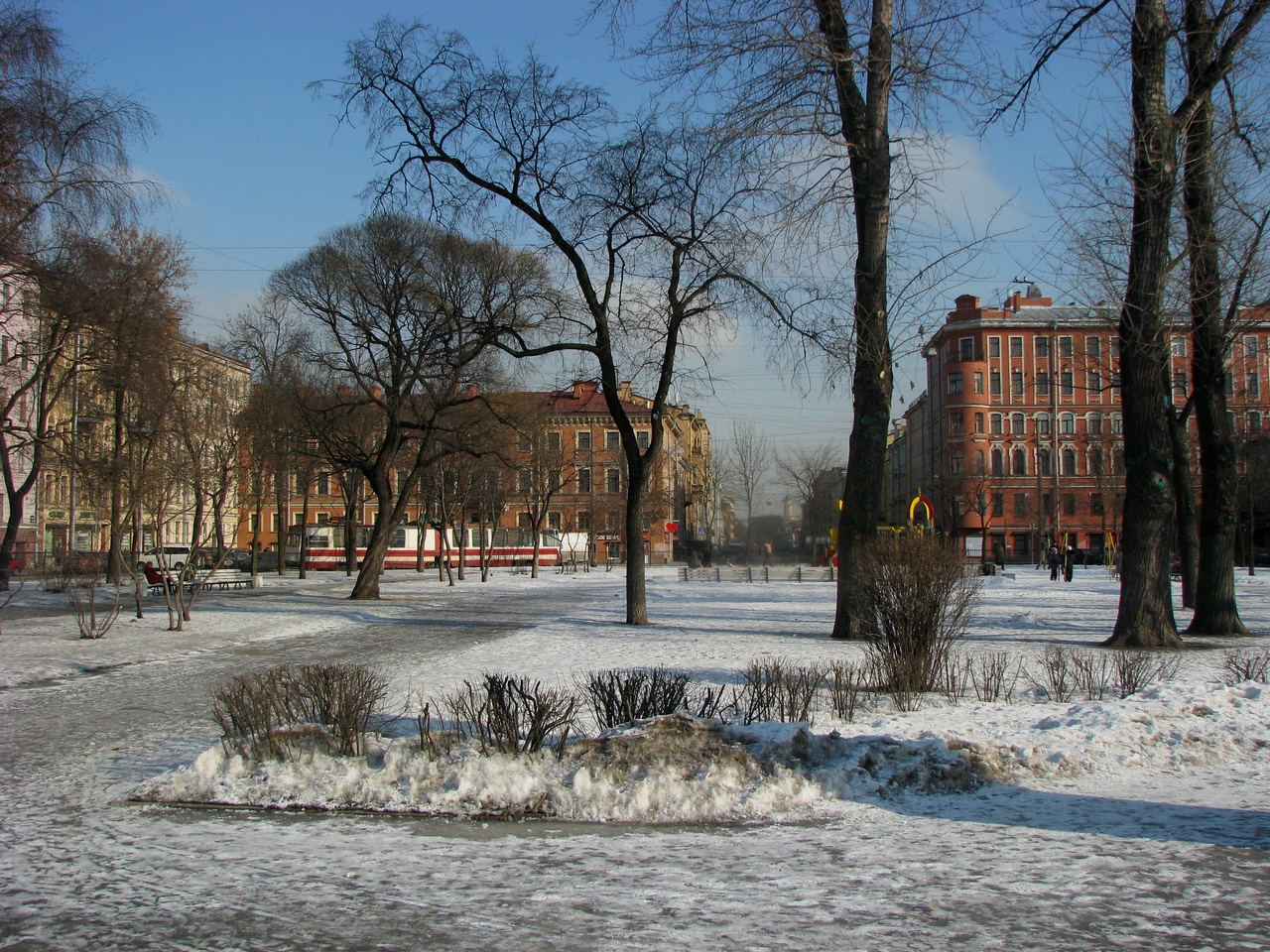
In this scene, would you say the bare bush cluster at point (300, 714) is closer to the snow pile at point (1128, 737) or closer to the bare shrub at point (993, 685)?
the snow pile at point (1128, 737)

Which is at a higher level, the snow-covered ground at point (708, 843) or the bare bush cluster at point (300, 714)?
the bare bush cluster at point (300, 714)

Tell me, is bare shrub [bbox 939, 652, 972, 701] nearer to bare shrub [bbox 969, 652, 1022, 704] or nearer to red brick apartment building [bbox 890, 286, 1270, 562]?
bare shrub [bbox 969, 652, 1022, 704]

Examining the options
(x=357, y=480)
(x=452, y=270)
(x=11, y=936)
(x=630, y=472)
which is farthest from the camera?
(x=357, y=480)

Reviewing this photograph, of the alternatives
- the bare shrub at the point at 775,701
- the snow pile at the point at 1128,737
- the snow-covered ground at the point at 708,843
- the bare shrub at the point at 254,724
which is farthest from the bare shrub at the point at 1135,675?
the bare shrub at the point at 254,724

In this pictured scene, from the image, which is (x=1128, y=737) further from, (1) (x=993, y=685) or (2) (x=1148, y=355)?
(2) (x=1148, y=355)

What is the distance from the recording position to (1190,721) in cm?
851

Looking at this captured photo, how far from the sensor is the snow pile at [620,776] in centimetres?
670

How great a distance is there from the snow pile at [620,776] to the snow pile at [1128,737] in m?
0.54

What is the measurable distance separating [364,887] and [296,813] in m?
1.75

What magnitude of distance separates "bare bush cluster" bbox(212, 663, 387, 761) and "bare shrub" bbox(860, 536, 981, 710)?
538 cm

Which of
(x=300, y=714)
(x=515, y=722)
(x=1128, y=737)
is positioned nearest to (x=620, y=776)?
(x=515, y=722)

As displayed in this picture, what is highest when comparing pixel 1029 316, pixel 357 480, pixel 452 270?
pixel 1029 316

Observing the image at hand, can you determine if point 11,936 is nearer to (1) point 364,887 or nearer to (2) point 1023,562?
(1) point 364,887

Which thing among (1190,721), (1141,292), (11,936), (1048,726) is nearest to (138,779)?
(11,936)
